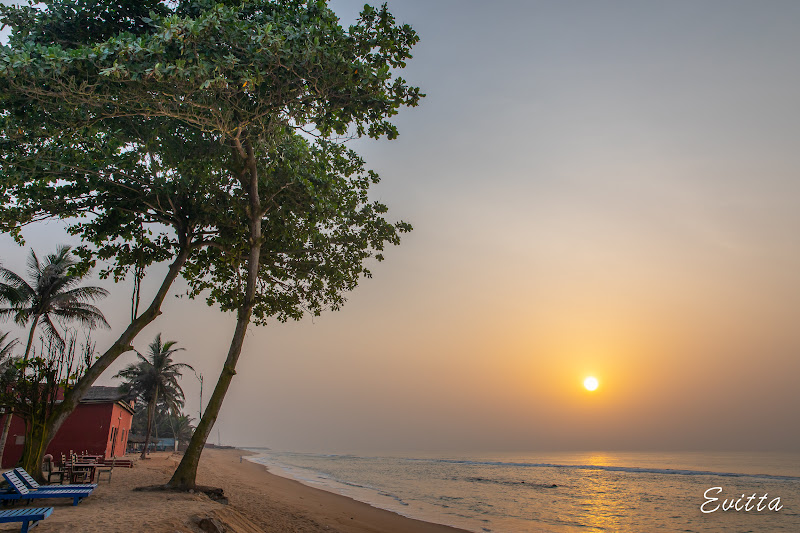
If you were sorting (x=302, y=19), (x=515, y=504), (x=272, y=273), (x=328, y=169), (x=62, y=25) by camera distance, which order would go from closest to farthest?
(x=302, y=19)
(x=62, y=25)
(x=328, y=169)
(x=272, y=273)
(x=515, y=504)

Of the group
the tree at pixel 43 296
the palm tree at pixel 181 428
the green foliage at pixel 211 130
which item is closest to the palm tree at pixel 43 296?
the tree at pixel 43 296

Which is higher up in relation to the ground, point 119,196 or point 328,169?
point 328,169

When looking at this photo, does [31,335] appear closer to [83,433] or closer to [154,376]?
[83,433]

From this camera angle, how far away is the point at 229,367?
42.1 ft

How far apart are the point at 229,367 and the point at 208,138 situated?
6.78 metres

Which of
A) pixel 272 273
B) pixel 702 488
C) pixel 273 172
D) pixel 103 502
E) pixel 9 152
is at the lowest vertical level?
pixel 702 488

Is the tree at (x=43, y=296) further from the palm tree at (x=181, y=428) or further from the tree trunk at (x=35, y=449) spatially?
the palm tree at (x=181, y=428)

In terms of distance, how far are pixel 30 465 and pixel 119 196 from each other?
7298mm

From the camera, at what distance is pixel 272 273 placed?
54.7 feet

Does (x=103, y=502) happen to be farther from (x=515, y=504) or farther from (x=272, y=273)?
(x=515, y=504)

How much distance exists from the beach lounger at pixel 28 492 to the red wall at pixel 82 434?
676 inches

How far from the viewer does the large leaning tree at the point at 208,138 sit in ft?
27.1

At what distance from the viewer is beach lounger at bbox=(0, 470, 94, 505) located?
7483 mm

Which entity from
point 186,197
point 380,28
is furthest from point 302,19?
point 186,197
